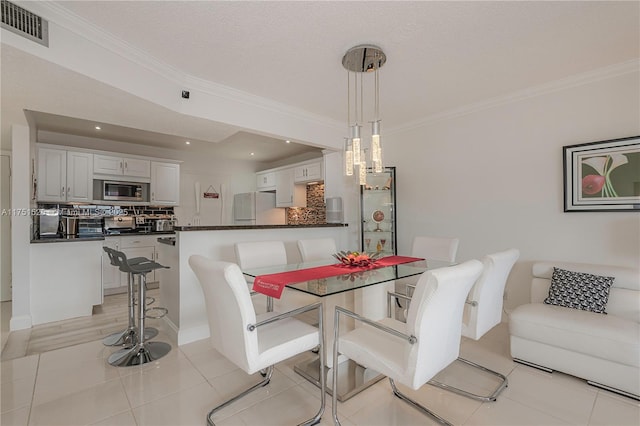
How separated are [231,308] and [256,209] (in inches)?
184

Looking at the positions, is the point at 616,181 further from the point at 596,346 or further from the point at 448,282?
the point at 448,282

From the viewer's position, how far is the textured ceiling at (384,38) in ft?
6.21

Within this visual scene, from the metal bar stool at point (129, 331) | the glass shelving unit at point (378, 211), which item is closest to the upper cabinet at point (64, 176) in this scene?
the metal bar stool at point (129, 331)

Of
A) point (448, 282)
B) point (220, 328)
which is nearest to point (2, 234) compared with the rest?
point (220, 328)

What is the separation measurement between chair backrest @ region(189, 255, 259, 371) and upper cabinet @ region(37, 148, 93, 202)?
429cm

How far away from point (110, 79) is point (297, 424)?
271cm

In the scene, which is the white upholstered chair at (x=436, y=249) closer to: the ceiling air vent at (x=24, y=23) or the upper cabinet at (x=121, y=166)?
the ceiling air vent at (x=24, y=23)

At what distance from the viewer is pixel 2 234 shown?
4176 millimetres

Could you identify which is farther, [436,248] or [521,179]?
[436,248]

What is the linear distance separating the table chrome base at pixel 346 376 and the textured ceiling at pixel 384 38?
2.46 metres

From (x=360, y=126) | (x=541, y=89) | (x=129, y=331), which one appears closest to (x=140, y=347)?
(x=129, y=331)

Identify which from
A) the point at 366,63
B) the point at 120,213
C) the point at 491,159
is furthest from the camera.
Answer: the point at 120,213

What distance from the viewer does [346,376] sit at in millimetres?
2195

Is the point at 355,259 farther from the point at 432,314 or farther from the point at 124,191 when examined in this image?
the point at 124,191
